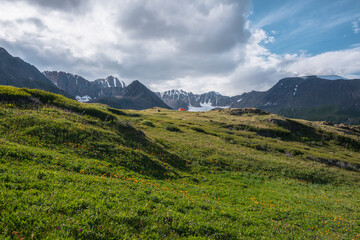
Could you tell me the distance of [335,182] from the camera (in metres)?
30.5

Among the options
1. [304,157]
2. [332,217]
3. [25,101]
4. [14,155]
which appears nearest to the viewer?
[14,155]

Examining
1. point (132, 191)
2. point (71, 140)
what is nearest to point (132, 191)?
point (132, 191)

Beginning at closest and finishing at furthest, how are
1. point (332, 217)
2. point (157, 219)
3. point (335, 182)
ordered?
point (157, 219), point (332, 217), point (335, 182)

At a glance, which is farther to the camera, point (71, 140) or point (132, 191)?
point (71, 140)

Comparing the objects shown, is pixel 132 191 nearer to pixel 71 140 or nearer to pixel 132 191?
pixel 132 191

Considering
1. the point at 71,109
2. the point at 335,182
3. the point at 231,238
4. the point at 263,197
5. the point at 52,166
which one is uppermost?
the point at 71,109

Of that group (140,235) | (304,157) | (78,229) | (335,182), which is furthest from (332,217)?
(304,157)

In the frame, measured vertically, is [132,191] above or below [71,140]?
below

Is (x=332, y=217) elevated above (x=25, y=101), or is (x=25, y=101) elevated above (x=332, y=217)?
(x=25, y=101)

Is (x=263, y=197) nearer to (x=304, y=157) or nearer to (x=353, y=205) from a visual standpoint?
(x=353, y=205)

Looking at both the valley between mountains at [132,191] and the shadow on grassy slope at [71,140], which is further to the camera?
the shadow on grassy slope at [71,140]

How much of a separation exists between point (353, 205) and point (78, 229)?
28.4 metres

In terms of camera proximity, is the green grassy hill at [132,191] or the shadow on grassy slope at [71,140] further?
the shadow on grassy slope at [71,140]

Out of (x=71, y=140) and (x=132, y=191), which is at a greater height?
(x=71, y=140)
